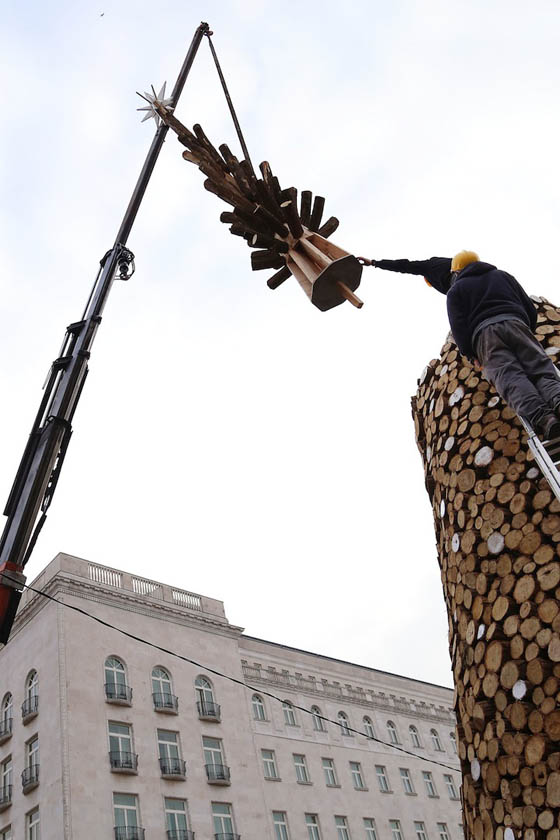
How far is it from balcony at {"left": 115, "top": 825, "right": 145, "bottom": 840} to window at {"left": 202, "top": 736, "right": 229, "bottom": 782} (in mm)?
3726

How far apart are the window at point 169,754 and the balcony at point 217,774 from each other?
1346 millimetres

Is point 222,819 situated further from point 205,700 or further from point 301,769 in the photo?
point 301,769

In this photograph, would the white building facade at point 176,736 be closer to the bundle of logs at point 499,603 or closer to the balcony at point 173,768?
the balcony at point 173,768

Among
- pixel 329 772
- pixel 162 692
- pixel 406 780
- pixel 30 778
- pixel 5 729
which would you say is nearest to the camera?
pixel 30 778

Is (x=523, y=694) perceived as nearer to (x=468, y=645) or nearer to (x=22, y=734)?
(x=468, y=645)

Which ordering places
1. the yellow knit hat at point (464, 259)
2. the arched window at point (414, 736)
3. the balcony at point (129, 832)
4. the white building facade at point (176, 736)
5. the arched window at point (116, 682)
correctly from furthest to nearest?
1. the arched window at point (414, 736)
2. the arched window at point (116, 682)
3. the white building facade at point (176, 736)
4. the balcony at point (129, 832)
5. the yellow knit hat at point (464, 259)

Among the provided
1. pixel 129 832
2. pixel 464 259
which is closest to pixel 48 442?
pixel 464 259

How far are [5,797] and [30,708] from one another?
286cm

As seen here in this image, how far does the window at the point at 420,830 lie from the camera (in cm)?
3509

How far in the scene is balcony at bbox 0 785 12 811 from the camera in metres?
25.7

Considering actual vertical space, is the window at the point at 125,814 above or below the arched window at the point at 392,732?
below

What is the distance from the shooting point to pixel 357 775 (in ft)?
113

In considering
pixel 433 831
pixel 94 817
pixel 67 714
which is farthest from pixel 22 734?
pixel 433 831

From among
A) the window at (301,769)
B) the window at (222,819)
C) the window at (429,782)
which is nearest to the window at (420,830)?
the window at (429,782)
